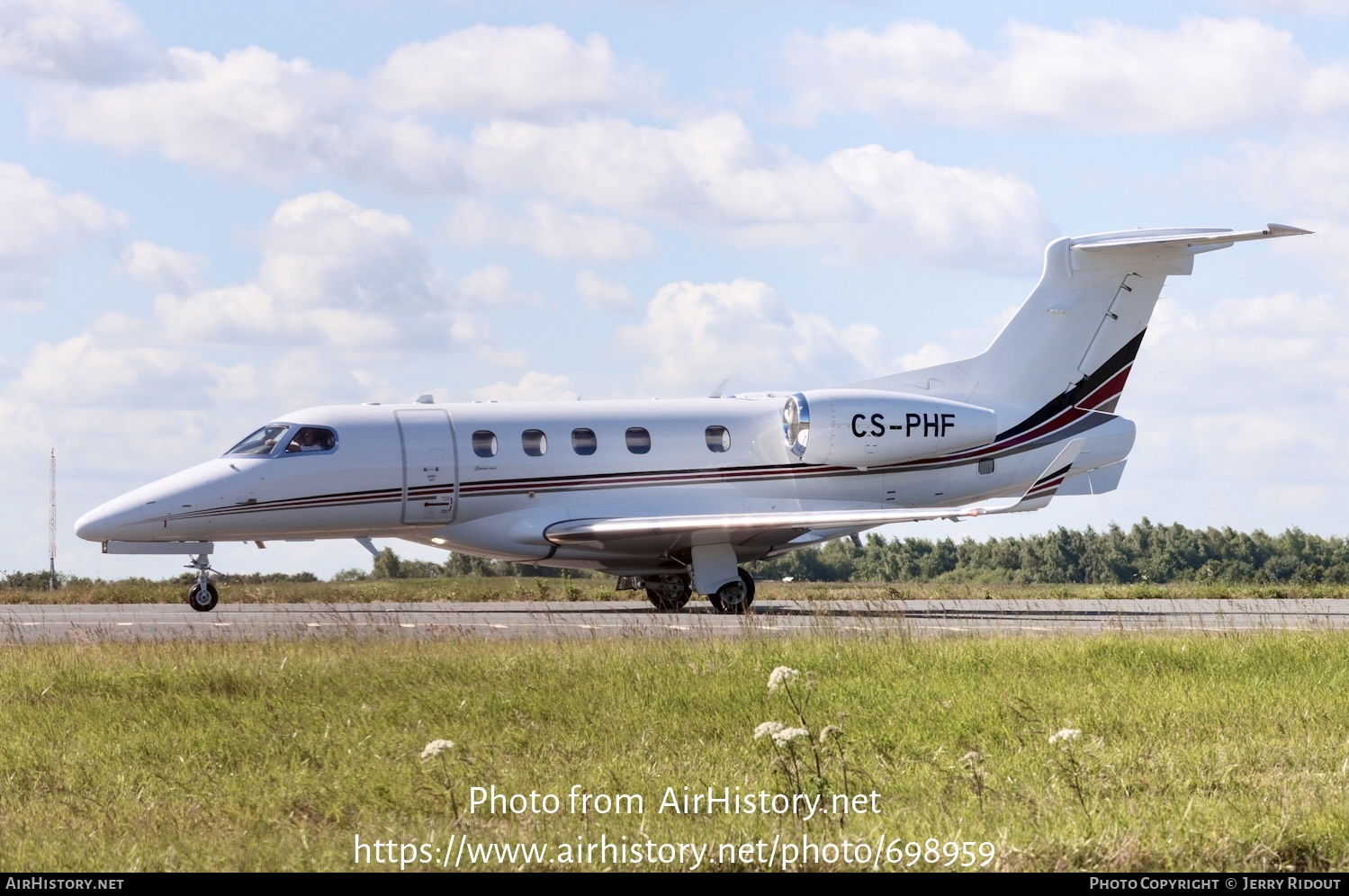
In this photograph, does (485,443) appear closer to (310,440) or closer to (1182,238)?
(310,440)

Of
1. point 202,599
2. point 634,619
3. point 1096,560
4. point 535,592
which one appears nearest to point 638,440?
point 634,619

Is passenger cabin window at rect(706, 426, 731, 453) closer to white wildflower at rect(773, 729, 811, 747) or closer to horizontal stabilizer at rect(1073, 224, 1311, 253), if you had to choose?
horizontal stabilizer at rect(1073, 224, 1311, 253)

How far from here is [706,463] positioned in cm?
2498

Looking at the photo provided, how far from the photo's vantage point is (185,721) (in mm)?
10992

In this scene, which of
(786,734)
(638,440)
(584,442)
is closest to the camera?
(786,734)

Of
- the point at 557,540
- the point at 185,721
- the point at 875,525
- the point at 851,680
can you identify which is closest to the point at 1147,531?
the point at 875,525

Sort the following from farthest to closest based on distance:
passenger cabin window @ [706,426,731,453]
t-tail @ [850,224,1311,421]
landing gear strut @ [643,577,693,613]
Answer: t-tail @ [850,224,1311,421] < landing gear strut @ [643,577,693,613] < passenger cabin window @ [706,426,731,453]

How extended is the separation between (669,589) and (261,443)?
292 inches

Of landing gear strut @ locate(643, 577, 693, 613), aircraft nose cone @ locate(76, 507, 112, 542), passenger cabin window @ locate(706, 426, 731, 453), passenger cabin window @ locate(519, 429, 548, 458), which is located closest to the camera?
aircraft nose cone @ locate(76, 507, 112, 542)

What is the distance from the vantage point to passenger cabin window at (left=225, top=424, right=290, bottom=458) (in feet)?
75.0

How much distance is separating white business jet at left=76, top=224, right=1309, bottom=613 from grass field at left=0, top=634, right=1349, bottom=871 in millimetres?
8004

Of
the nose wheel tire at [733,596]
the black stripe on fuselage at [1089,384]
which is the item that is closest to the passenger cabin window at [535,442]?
the nose wheel tire at [733,596]

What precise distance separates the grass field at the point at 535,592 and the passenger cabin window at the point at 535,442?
4432mm

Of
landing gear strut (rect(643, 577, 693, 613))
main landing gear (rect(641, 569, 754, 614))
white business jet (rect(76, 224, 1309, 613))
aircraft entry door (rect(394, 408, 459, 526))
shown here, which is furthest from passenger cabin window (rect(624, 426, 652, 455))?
aircraft entry door (rect(394, 408, 459, 526))
